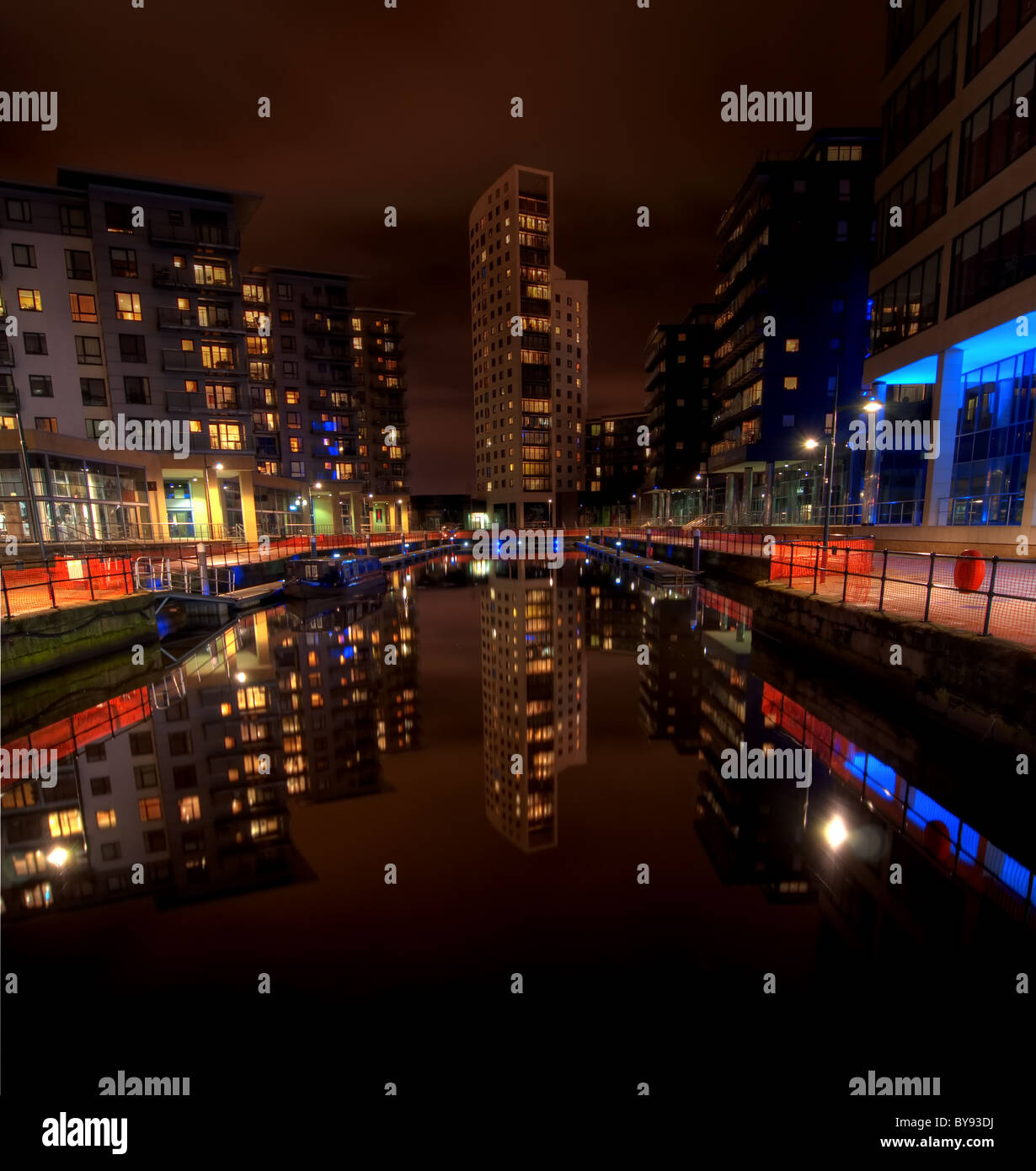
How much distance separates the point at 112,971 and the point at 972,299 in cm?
2820

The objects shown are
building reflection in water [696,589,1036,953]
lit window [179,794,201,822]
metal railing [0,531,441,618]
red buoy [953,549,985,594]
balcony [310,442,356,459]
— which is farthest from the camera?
balcony [310,442,356,459]

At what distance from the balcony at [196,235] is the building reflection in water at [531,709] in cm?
3349

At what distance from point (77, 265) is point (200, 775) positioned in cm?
4251

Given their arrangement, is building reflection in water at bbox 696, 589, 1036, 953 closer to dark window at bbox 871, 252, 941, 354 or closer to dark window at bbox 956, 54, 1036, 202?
dark window at bbox 956, 54, 1036, 202

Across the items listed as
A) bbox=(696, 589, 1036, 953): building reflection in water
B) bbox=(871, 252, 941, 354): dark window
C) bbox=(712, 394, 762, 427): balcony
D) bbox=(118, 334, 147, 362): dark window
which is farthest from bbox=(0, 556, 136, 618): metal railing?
bbox=(712, 394, 762, 427): balcony

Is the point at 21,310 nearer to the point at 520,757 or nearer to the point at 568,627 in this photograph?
the point at 568,627

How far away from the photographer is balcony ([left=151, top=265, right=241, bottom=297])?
34.5 m

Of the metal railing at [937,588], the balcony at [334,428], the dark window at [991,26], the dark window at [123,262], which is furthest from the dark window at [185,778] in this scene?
the balcony at [334,428]

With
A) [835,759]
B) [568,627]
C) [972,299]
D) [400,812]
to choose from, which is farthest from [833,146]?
[400,812]

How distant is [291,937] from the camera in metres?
4.50

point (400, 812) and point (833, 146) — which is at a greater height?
point (833, 146)

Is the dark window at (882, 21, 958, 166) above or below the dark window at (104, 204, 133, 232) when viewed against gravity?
below

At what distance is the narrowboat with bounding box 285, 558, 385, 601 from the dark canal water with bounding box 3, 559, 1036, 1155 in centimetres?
1492

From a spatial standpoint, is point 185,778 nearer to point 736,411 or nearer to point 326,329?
point 736,411
